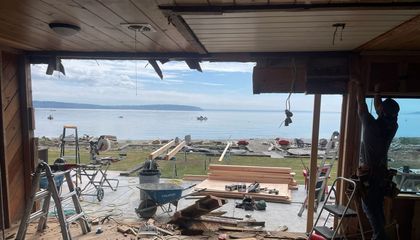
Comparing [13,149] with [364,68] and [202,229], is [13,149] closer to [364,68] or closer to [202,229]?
[202,229]

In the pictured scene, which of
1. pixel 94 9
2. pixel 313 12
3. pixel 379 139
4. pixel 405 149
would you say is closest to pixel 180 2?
pixel 94 9

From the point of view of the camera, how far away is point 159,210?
5582 millimetres

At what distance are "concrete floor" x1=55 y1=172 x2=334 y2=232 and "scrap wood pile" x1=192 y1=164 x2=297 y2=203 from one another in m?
0.21

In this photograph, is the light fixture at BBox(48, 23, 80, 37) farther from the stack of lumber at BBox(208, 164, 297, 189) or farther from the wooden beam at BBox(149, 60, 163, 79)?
the stack of lumber at BBox(208, 164, 297, 189)

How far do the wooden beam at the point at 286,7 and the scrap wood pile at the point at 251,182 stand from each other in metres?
4.66

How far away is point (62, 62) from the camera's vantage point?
15.6ft

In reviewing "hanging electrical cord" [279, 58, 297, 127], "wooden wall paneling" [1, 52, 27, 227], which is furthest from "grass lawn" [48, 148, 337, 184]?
"hanging electrical cord" [279, 58, 297, 127]

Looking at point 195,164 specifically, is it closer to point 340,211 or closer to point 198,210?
point 198,210

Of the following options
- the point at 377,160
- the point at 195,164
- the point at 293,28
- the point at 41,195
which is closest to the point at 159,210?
the point at 41,195

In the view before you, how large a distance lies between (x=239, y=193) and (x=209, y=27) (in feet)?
14.3

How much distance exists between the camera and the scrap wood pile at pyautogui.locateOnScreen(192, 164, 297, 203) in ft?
20.2

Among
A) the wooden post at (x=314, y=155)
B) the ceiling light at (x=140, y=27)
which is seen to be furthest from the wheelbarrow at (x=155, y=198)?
the ceiling light at (x=140, y=27)

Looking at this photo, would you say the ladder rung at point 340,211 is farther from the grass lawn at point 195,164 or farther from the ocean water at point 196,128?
the grass lawn at point 195,164

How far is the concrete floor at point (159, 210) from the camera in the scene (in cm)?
493
